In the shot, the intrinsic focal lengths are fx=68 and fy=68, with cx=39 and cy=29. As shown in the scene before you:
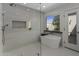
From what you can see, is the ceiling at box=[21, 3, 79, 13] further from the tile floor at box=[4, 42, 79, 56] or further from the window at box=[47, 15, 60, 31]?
the tile floor at box=[4, 42, 79, 56]

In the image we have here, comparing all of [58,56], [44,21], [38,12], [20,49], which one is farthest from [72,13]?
[20,49]

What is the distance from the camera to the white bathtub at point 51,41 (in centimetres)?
211

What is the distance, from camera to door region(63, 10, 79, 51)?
2.06 m

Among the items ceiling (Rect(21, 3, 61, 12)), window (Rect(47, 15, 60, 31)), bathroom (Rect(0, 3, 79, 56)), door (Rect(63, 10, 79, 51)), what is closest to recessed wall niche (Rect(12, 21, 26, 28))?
bathroom (Rect(0, 3, 79, 56))

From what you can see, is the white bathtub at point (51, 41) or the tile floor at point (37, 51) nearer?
the tile floor at point (37, 51)

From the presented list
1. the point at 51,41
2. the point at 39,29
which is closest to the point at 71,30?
the point at 51,41

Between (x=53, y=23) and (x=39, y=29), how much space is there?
0.48 m

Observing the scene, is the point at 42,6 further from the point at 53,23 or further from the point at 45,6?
the point at 53,23

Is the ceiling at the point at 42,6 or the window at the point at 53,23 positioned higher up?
the ceiling at the point at 42,6

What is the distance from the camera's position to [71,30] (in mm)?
2160

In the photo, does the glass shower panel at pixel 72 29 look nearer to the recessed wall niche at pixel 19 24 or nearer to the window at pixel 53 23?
the window at pixel 53 23

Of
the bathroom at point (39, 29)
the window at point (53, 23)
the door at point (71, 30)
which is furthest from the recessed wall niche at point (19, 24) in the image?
the door at point (71, 30)

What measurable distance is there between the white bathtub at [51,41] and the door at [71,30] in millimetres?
250

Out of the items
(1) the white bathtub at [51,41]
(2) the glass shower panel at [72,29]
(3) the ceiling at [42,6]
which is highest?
(3) the ceiling at [42,6]
